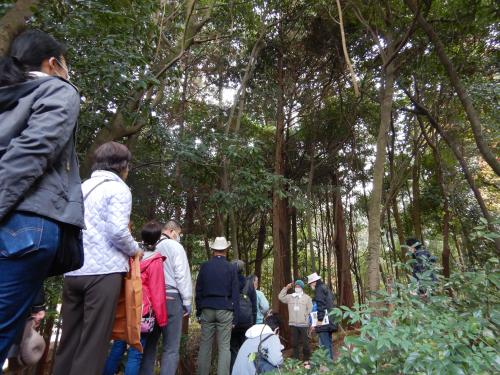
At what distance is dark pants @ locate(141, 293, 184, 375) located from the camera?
123 inches

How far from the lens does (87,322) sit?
6.88 ft

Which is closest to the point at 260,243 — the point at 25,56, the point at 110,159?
the point at 110,159

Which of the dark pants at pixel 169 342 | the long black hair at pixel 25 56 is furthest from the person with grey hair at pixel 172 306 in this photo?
the long black hair at pixel 25 56

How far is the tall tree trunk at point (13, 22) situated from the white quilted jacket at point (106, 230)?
3.02ft

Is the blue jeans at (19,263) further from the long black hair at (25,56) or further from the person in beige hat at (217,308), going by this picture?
the person in beige hat at (217,308)

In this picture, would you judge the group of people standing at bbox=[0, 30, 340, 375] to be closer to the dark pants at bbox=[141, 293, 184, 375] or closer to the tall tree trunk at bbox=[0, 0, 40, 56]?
the dark pants at bbox=[141, 293, 184, 375]

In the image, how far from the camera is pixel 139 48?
4.87m

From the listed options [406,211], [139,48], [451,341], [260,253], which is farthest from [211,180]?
[406,211]

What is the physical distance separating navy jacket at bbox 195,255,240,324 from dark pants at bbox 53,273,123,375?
2160 mm

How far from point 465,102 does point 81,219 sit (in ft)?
17.0

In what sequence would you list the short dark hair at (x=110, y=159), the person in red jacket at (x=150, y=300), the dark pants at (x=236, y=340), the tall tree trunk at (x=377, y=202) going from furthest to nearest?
the tall tree trunk at (x=377, y=202), the dark pants at (x=236, y=340), the person in red jacket at (x=150, y=300), the short dark hair at (x=110, y=159)

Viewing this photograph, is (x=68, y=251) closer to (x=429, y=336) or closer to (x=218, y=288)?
(x=429, y=336)

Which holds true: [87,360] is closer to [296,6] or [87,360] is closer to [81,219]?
[81,219]

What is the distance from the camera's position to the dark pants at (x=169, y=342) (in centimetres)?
312
